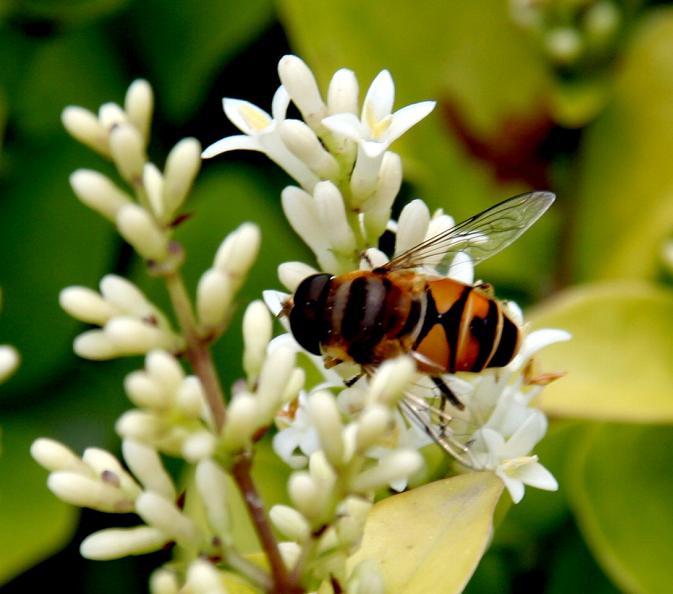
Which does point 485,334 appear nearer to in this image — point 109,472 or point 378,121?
point 378,121

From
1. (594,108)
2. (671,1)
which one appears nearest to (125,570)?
(594,108)

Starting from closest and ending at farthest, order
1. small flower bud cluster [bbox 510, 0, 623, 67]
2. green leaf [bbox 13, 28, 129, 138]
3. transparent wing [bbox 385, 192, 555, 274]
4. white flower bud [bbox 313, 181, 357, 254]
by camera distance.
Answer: white flower bud [bbox 313, 181, 357, 254], transparent wing [bbox 385, 192, 555, 274], small flower bud cluster [bbox 510, 0, 623, 67], green leaf [bbox 13, 28, 129, 138]

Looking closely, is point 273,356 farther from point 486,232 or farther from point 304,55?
point 304,55

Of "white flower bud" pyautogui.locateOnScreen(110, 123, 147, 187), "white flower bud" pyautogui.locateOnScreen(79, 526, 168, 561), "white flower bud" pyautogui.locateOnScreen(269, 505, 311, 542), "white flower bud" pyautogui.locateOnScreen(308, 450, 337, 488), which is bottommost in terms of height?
"white flower bud" pyautogui.locateOnScreen(269, 505, 311, 542)

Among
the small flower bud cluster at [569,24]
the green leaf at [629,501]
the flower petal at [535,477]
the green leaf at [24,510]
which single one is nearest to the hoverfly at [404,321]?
the flower petal at [535,477]

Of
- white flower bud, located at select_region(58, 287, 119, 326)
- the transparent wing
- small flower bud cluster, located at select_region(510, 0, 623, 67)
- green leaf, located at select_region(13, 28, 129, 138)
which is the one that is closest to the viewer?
white flower bud, located at select_region(58, 287, 119, 326)

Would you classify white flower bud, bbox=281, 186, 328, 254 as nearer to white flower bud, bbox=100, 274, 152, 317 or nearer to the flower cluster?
the flower cluster

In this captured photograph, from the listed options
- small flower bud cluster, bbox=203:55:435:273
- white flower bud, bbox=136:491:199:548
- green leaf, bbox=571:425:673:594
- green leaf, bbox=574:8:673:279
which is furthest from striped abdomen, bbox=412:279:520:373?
green leaf, bbox=574:8:673:279
